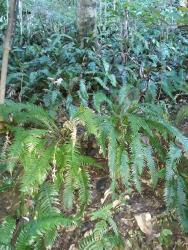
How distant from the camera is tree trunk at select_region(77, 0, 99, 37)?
286 inches

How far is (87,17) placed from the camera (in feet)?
24.1

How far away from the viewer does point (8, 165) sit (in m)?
3.57

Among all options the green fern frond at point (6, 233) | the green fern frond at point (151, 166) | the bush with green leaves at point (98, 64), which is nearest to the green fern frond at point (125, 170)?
the green fern frond at point (151, 166)

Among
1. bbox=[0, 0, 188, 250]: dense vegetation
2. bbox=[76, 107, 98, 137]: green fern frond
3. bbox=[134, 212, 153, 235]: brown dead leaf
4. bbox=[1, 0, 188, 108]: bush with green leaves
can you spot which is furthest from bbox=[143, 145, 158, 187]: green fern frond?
bbox=[1, 0, 188, 108]: bush with green leaves

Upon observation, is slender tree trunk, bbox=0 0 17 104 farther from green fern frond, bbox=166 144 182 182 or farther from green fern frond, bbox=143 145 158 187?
green fern frond, bbox=166 144 182 182

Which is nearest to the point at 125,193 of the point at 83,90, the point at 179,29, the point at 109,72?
the point at 83,90

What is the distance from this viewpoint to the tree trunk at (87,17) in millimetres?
7258

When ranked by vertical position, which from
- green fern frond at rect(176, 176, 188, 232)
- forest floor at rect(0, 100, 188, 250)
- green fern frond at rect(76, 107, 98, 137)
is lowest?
forest floor at rect(0, 100, 188, 250)

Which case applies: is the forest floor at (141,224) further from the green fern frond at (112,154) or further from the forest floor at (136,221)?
the green fern frond at (112,154)

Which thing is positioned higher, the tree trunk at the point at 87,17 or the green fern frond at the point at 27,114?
the tree trunk at the point at 87,17

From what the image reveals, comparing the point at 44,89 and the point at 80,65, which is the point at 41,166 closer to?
the point at 44,89

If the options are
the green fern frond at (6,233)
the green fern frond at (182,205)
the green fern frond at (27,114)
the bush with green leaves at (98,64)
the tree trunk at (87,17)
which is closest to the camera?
the green fern frond at (6,233)

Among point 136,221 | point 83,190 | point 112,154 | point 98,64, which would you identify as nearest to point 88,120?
point 112,154

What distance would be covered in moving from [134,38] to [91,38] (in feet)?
3.36
